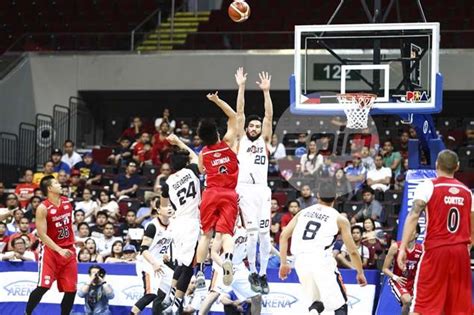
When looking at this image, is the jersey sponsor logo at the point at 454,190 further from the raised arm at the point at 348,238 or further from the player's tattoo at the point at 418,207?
the raised arm at the point at 348,238

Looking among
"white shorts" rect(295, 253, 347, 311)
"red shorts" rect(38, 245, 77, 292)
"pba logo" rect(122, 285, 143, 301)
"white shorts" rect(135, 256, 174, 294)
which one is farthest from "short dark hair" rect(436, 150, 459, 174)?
"pba logo" rect(122, 285, 143, 301)

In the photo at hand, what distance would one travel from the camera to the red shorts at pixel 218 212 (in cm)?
1360

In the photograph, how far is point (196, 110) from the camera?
2783cm

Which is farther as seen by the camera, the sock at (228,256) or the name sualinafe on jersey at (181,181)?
the name sualinafe on jersey at (181,181)

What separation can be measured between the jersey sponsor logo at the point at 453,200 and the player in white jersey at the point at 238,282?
12.8 feet

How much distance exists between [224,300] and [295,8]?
13756mm

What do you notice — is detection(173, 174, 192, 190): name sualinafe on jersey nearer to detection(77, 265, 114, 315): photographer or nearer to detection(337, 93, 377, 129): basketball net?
detection(337, 93, 377, 129): basketball net

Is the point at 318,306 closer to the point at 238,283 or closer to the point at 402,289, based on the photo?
the point at 238,283

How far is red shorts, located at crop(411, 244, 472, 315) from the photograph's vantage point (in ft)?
36.3

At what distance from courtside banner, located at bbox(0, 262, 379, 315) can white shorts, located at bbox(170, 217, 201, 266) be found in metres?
3.13

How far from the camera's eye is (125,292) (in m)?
17.6

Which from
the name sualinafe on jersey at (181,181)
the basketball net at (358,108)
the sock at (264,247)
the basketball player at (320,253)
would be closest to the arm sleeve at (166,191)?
the name sualinafe on jersey at (181,181)

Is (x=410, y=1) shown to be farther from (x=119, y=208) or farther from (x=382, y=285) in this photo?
(x=382, y=285)

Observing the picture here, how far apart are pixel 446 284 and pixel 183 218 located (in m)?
4.24
